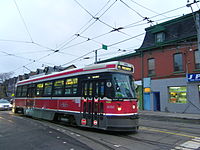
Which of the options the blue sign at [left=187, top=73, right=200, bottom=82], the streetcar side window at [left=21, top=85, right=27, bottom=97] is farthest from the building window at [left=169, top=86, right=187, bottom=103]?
the streetcar side window at [left=21, top=85, right=27, bottom=97]

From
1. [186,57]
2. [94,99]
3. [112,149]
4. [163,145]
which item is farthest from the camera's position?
[186,57]

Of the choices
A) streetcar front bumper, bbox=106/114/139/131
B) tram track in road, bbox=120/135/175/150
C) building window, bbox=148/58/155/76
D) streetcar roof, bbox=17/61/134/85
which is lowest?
tram track in road, bbox=120/135/175/150

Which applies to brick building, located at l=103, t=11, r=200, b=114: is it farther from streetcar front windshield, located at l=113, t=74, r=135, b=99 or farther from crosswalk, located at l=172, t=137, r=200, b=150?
crosswalk, located at l=172, t=137, r=200, b=150

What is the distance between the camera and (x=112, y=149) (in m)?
5.20

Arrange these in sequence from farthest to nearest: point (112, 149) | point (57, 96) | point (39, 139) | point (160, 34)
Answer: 1. point (160, 34)
2. point (57, 96)
3. point (39, 139)
4. point (112, 149)

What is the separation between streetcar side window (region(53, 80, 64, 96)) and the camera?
9.77 m

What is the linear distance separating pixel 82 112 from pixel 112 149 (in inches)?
122

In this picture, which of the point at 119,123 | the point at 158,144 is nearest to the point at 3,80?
the point at 119,123

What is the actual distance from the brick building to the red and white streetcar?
11784mm

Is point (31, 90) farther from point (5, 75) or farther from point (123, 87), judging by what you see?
point (5, 75)

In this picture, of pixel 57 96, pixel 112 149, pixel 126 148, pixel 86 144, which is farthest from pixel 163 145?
pixel 57 96

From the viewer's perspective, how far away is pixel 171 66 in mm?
18578

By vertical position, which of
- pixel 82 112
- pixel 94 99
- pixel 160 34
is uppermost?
pixel 160 34

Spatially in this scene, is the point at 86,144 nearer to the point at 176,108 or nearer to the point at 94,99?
the point at 94,99
